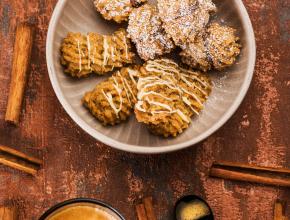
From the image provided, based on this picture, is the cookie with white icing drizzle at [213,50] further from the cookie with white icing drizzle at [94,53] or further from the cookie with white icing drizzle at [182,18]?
the cookie with white icing drizzle at [94,53]

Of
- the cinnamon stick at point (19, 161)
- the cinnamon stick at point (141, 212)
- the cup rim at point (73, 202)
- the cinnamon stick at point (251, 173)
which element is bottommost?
the cinnamon stick at point (141, 212)

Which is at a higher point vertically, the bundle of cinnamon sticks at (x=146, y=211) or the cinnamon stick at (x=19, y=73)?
the cinnamon stick at (x=19, y=73)

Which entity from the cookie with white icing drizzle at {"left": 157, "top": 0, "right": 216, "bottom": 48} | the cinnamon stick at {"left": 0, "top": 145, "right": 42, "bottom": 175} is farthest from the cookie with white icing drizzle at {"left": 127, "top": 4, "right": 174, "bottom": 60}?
the cinnamon stick at {"left": 0, "top": 145, "right": 42, "bottom": 175}

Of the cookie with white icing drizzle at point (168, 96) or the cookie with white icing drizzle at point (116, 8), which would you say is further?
the cookie with white icing drizzle at point (116, 8)

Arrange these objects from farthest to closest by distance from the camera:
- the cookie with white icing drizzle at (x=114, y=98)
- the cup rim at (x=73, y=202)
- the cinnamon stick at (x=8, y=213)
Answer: the cinnamon stick at (x=8, y=213) < the cookie with white icing drizzle at (x=114, y=98) < the cup rim at (x=73, y=202)

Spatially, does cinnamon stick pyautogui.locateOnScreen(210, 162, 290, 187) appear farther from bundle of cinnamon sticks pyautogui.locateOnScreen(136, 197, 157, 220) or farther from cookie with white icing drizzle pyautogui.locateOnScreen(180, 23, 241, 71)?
cookie with white icing drizzle pyautogui.locateOnScreen(180, 23, 241, 71)

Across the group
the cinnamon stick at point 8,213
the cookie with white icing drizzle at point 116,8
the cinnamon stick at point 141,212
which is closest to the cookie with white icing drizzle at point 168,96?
the cookie with white icing drizzle at point 116,8

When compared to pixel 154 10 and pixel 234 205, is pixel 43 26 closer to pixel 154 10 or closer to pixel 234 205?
pixel 154 10

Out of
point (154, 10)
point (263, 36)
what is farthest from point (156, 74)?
point (263, 36)

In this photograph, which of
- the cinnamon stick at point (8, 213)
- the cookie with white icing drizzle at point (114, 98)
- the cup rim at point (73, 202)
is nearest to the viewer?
the cup rim at point (73, 202)
